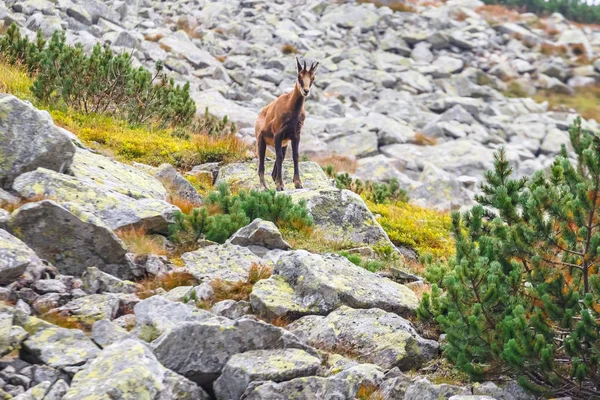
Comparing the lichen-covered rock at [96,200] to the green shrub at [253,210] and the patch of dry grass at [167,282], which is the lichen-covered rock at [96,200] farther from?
the patch of dry grass at [167,282]

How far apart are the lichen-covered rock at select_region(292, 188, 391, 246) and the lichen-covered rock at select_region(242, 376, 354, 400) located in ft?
18.0

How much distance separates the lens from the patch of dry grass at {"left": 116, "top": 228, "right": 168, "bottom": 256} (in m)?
8.00

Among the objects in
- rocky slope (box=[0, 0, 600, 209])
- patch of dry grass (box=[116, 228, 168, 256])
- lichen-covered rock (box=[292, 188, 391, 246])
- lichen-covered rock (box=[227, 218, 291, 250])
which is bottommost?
rocky slope (box=[0, 0, 600, 209])

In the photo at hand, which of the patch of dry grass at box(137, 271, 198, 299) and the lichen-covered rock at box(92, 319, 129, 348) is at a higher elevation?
the lichen-covered rock at box(92, 319, 129, 348)

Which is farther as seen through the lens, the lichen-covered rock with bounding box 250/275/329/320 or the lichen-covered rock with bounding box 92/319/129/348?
the lichen-covered rock with bounding box 250/275/329/320

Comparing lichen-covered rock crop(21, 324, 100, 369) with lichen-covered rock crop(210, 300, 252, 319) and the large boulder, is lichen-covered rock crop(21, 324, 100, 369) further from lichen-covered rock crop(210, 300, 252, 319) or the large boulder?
lichen-covered rock crop(210, 300, 252, 319)

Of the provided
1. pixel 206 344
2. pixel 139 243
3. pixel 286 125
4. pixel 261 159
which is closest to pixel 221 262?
pixel 139 243

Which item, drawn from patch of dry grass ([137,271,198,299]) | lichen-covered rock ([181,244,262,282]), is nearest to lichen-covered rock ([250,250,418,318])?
lichen-covered rock ([181,244,262,282])

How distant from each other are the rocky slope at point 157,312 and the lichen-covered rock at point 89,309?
17 mm

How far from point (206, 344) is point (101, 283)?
1744 millimetres

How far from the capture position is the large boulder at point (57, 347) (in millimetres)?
5273

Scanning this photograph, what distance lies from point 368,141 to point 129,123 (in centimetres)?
1122

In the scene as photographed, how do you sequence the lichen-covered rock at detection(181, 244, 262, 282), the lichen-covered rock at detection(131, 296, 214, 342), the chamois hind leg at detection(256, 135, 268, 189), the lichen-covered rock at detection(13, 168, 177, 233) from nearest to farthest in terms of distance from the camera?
1. the lichen-covered rock at detection(131, 296, 214, 342)
2. the lichen-covered rock at detection(181, 244, 262, 282)
3. the lichen-covered rock at detection(13, 168, 177, 233)
4. the chamois hind leg at detection(256, 135, 268, 189)

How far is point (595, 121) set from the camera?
37.9 metres
